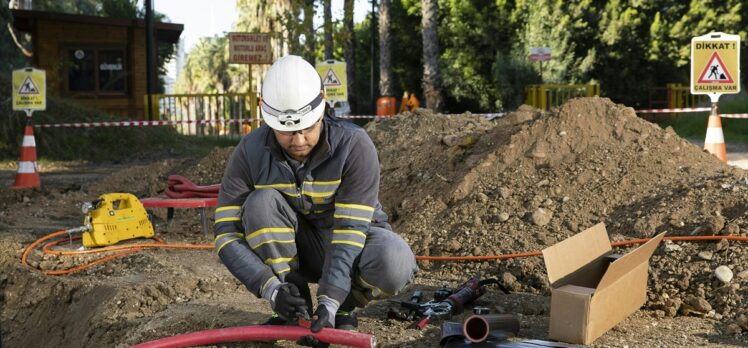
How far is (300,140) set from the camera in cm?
412

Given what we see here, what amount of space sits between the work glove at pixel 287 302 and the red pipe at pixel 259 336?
11 centimetres

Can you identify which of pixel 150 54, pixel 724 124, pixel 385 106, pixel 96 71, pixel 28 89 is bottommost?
pixel 724 124

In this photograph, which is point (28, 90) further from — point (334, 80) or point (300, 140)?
point (300, 140)

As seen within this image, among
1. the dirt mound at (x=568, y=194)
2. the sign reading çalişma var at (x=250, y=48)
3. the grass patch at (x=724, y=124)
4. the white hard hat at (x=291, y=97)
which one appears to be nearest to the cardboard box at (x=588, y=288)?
the dirt mound at (x=568, y=194)

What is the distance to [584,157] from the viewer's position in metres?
7.94

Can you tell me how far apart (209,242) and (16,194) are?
4.22 meters

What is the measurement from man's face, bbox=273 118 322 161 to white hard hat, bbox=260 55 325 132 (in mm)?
38

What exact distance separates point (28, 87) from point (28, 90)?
0.15 feet

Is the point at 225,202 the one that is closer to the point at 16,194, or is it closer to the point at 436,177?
the point at 436,177

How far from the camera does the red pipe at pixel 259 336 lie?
161 inches

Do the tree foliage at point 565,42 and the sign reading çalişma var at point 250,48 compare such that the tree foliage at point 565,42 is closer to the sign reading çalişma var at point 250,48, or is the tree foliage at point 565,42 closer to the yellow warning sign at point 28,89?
the sign reading çalişma var at point 250,48

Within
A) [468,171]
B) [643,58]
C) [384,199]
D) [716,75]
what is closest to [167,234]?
[384,199]

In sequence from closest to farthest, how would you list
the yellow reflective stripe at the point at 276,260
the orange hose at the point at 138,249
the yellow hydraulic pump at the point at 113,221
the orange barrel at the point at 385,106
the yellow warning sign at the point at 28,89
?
the yellow reflective stripe at the point at 276,260
the orange hose at the point at 138,249
the yellow hydraulic pump at the point at 113,221
the yellow warning sign at the point at 28,89
the orange barrel at the point at 385,106

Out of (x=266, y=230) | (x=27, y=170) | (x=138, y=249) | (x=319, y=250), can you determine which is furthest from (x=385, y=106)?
(x=266, y=230)
